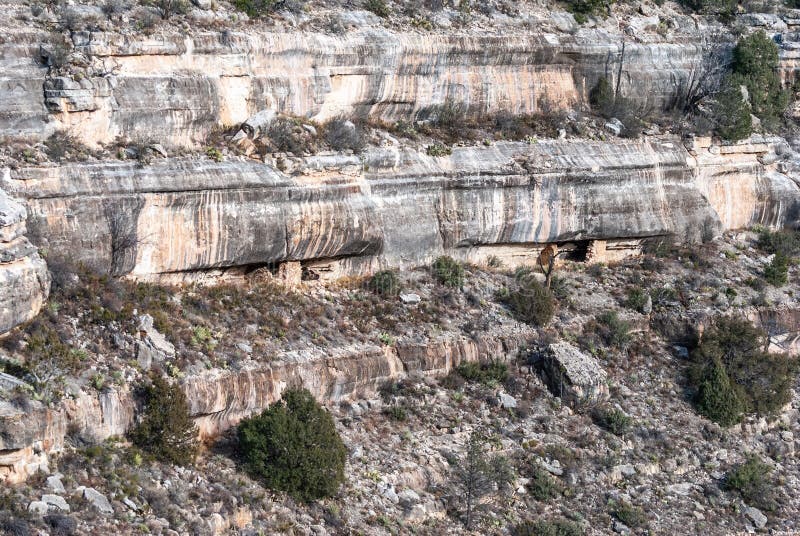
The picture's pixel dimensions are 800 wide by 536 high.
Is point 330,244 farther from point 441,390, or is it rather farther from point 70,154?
point 70,154

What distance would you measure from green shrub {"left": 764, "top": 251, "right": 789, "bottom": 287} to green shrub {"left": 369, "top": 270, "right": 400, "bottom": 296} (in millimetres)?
12718

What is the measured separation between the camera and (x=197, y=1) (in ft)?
140

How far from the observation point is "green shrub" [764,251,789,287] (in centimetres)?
4772

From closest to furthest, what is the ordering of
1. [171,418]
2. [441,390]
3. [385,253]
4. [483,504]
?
1. [171,418]
2. [483,504]
3. [441,390]
4. [385,253]

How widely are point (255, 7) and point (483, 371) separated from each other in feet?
40.2

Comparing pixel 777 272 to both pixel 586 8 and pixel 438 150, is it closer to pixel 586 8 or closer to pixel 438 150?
pixel 586 8

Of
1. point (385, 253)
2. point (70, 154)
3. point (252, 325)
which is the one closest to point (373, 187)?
point (385, 253)

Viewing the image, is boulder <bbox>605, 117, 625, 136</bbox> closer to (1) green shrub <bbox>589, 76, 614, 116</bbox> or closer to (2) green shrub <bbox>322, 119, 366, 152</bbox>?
(1) green shrub <bbox>589, 76, 614, 116</bbox>

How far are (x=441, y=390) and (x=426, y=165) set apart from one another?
23.3ft

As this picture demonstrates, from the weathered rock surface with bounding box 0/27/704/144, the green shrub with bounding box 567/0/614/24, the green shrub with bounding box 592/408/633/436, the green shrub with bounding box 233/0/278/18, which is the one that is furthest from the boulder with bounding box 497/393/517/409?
the green shrub with bounding box 567/0/614/24

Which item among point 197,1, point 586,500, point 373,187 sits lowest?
point 586,500

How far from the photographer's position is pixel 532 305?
141 ft

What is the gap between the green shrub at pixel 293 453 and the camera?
34.5 m

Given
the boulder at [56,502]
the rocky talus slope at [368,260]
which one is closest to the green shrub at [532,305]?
the rocky talus slope at [368,260]
